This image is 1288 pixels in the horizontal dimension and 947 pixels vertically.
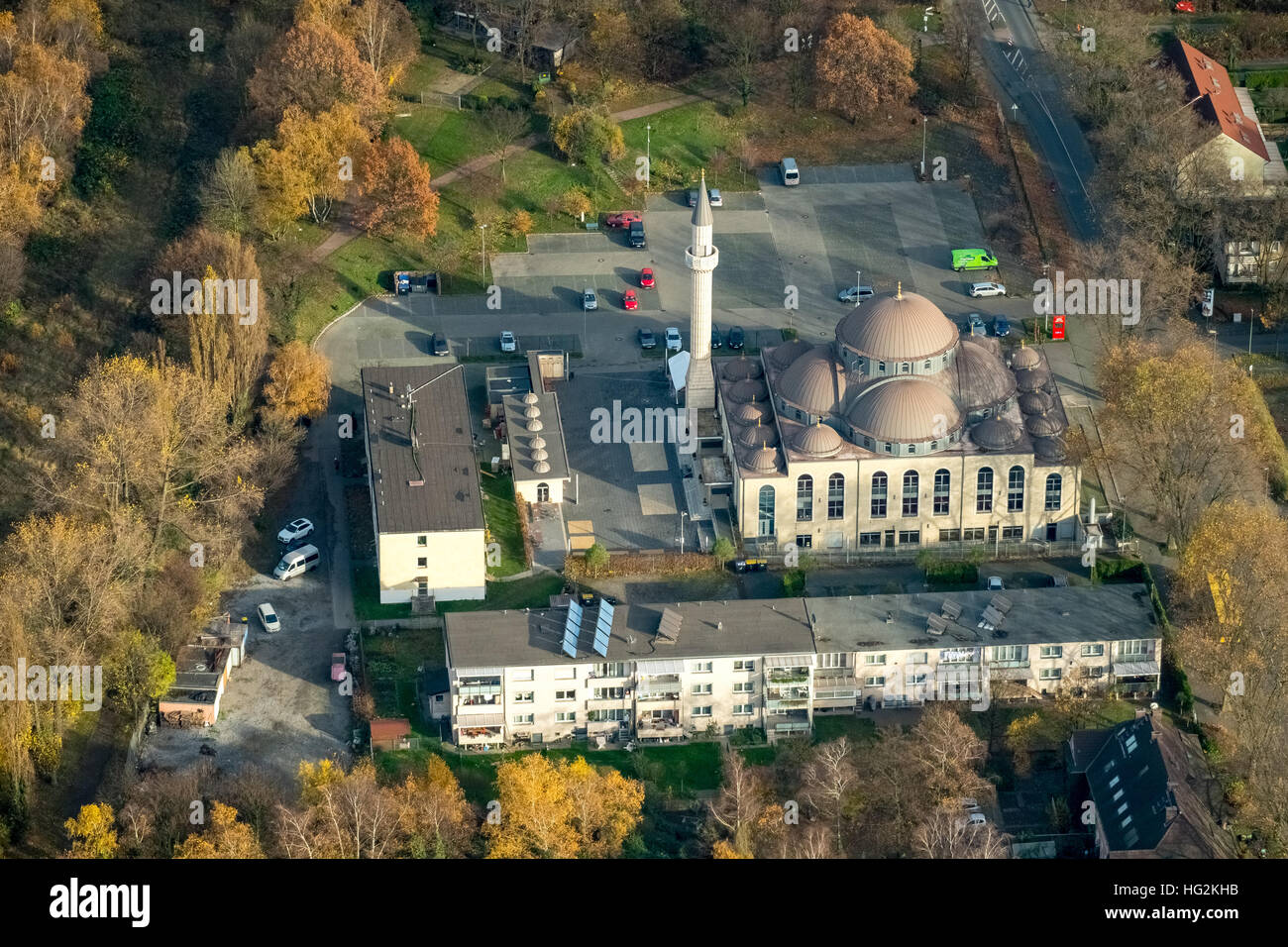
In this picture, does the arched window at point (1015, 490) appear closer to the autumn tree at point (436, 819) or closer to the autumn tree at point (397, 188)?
the autumn tree at point (436, 819)

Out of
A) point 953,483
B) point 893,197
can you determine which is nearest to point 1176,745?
point 953,483

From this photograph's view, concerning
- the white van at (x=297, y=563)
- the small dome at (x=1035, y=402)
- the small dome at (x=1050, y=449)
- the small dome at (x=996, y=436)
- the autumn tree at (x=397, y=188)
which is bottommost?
the white van at (x=297, y=563)

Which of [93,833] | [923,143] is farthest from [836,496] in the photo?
[923,143]

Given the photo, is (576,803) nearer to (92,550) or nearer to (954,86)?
(92,550)

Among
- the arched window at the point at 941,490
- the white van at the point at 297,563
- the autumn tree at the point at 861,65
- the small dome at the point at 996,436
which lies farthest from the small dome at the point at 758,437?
the autumn tree at the point at 861,65

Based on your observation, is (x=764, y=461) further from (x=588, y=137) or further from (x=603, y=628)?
(x=588, y=137)
